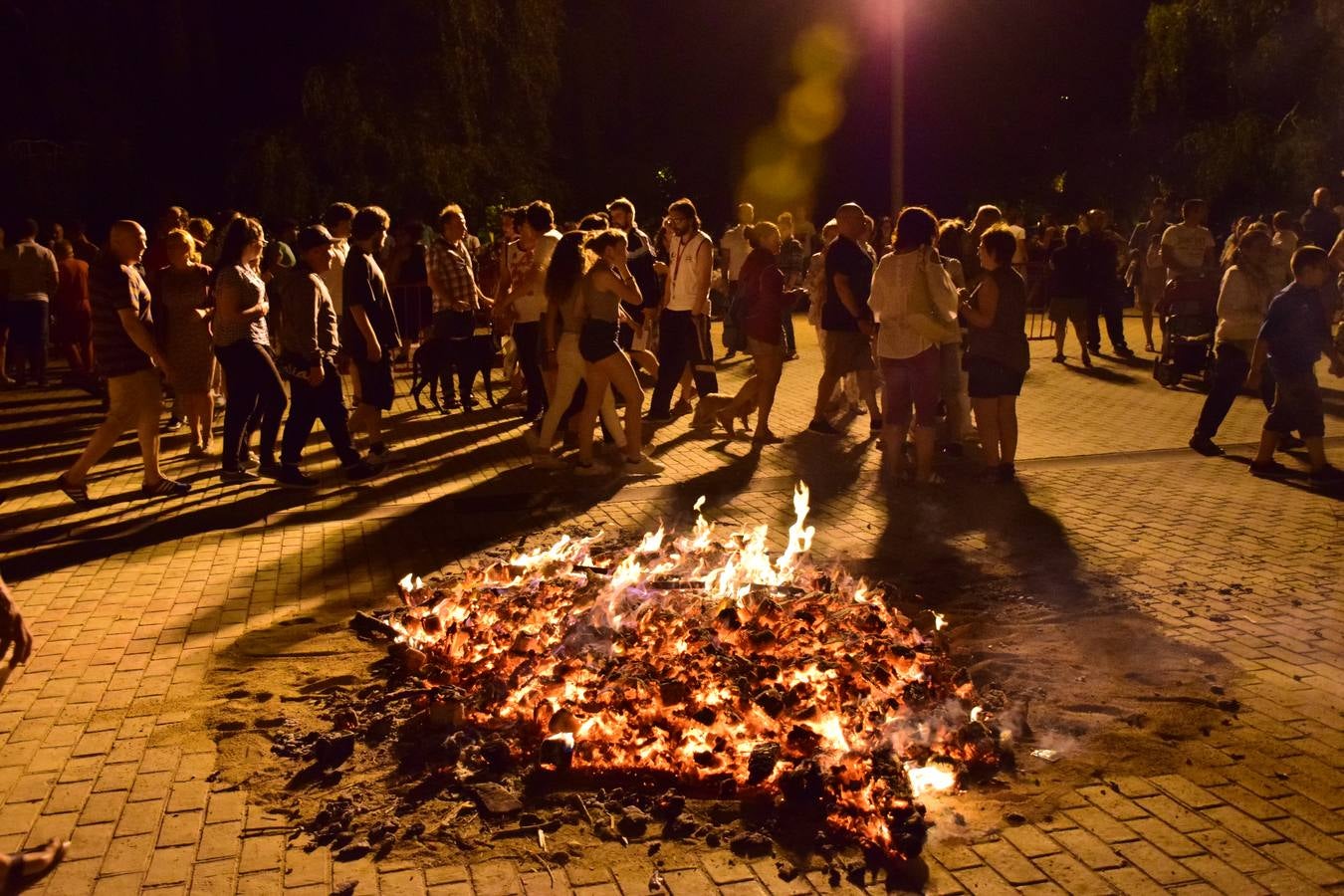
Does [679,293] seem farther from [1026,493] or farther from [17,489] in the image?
[17,489]

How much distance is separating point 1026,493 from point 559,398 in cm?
372

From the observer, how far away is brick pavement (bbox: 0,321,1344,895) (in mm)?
4051

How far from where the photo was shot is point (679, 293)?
40.4 ft

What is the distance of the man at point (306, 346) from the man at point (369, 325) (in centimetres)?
45

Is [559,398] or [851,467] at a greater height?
[559,398]

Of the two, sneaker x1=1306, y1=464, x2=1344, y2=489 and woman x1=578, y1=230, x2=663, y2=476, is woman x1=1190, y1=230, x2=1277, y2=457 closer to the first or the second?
sneaker x1=1306, y1=464, x2=1344, y2=489

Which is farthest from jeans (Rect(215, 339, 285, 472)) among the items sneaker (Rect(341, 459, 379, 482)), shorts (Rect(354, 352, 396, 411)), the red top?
the red top

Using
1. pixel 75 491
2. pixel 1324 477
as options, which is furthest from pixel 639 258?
pixel 1324 477

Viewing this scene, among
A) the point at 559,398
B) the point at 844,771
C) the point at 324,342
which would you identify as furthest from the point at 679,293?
the point at 844,771

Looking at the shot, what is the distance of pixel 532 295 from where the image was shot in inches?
479

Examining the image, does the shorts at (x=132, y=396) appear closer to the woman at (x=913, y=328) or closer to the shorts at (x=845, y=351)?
the woman at (x=913, y=328)

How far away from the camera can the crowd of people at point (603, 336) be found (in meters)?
9.38

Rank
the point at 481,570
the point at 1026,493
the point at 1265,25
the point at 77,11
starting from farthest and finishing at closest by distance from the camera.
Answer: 1. the point at 1265,25
2. the point at 77,11
3. the point at 1026,493
4. the point at 481,570

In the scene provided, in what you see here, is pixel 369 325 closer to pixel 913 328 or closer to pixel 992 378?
pixel 913 328
